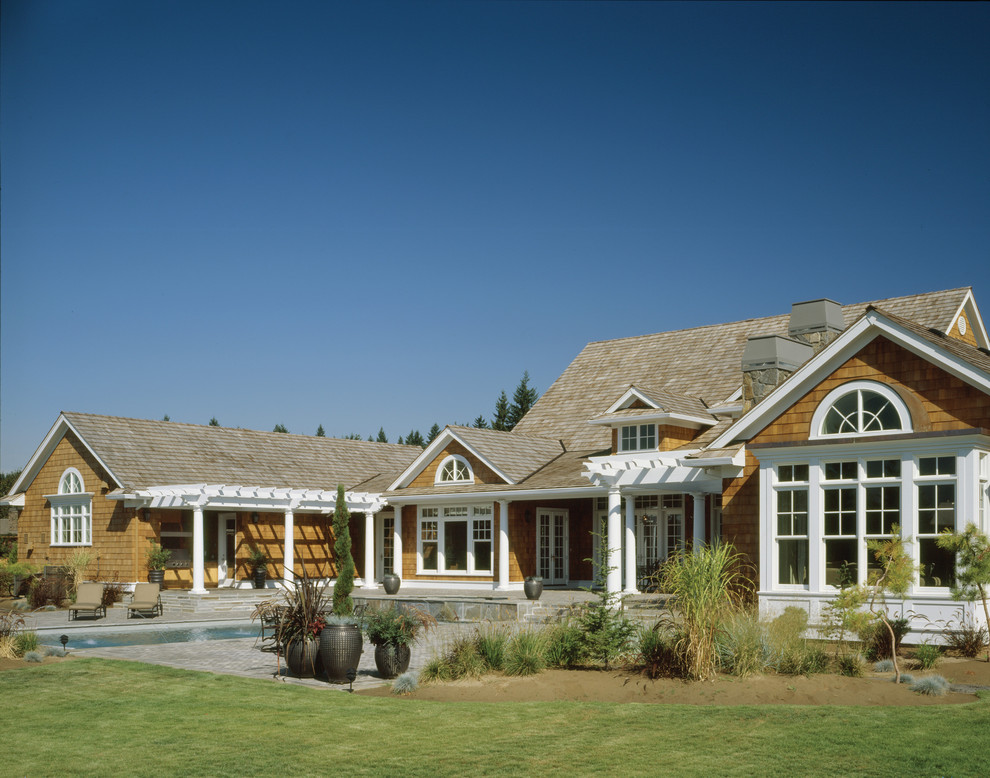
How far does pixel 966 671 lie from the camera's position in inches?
504

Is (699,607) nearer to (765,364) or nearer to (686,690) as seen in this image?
(686,690)

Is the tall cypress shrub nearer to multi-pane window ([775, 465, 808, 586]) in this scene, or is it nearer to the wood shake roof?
multi-pane window ([775, 465, 808, 586])

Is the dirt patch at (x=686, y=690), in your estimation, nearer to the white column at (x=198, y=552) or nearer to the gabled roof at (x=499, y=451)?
the gabled roof at (x=499, y=451)

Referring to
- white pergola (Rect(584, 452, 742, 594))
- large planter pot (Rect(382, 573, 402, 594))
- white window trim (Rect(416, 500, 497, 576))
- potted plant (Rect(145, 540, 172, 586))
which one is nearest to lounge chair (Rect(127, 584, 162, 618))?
potted plant (Rect(145, 540, 172, 586))

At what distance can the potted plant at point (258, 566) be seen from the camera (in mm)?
29594

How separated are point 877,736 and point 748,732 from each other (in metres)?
1.09

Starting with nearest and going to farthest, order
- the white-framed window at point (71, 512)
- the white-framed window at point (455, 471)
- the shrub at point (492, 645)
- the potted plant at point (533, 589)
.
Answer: the shrub at point (492, 645), the potted plant at point (533, 589), the white-framed window at point (455, 471), the white-framed window at point (71, 512)

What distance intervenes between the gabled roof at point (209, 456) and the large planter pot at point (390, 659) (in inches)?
669

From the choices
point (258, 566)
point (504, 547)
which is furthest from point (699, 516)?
point (258, 566)

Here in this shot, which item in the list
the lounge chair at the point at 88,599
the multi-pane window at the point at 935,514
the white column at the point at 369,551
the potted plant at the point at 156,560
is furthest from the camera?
the white column at the point at 369,551

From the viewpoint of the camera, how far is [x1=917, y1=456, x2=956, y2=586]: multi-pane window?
15391mm

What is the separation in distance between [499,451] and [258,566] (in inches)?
322

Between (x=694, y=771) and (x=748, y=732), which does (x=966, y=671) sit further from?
(x=694, y=771)

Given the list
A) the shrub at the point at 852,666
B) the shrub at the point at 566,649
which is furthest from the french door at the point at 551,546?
the shrub at the point at 852,666
